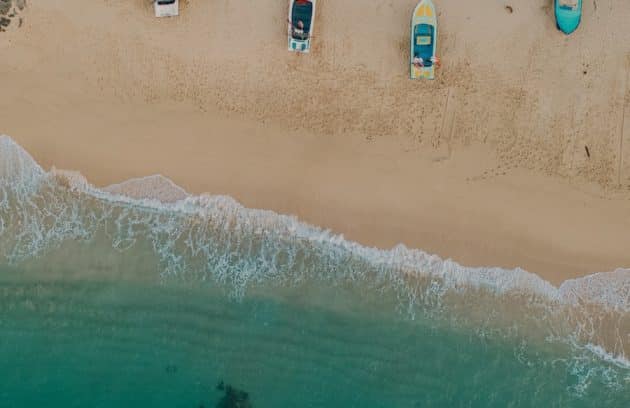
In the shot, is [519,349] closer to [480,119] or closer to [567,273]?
[567,273]

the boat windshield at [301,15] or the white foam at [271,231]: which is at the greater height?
the boat windshield at [301,15]

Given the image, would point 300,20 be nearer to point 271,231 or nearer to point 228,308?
point 271,231

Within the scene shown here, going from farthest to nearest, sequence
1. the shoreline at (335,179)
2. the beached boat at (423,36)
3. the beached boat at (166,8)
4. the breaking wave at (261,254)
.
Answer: the breaking wave at (261,254) < the shoreline at (335,179) < the beached boat at (423,36) < the beached boat at (166,8)

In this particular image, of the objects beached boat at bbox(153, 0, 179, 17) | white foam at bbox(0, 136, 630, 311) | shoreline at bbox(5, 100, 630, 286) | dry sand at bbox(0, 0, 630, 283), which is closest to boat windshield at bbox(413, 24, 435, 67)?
dry sand at bbox(0, 0, 630, 283)

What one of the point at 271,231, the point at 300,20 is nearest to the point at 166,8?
the point at 300,20

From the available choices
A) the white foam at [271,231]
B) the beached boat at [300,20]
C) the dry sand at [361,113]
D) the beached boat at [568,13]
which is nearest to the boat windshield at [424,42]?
the dry sand at [361,113]

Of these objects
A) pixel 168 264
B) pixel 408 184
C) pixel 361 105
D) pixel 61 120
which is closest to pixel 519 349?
pixel 408 184

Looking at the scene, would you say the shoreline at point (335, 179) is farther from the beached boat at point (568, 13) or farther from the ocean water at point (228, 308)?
the beached boat at point (568, 13)
